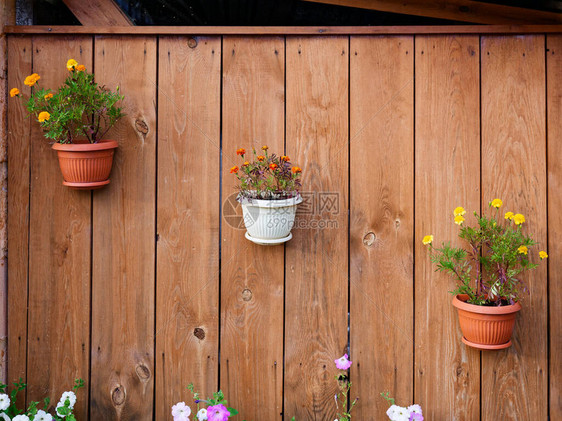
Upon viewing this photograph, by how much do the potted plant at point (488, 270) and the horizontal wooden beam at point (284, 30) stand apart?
0.66 meters

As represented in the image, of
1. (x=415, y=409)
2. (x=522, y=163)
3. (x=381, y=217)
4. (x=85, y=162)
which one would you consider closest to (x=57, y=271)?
(x=85, y=162)

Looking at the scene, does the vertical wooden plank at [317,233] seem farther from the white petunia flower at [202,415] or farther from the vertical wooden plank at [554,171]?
the vertical wooden plank at [554,171]

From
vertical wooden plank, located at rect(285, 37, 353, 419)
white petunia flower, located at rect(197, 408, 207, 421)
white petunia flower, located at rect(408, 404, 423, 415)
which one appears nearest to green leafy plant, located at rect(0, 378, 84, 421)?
white petunia flower, located at rect(197, 408, 207, 421)

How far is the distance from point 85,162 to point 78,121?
172 mm

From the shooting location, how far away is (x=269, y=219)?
1.70m

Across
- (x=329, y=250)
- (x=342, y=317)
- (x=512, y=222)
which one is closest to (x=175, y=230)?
(x=329, y=250)

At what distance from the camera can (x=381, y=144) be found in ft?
6.15

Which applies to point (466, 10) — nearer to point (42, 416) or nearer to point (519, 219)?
point (519, 219)

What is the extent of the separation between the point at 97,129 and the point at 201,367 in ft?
3.28

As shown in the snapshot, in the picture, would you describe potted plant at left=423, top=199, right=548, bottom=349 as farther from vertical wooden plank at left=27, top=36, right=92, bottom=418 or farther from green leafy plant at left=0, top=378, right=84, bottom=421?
green leafy plant at left=0, top=378, right=84, bottom=421

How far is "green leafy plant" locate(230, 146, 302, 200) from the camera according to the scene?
1747 mm

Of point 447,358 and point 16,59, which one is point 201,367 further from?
point 16,59

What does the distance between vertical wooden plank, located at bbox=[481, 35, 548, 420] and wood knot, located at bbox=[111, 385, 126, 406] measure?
4.72 ft

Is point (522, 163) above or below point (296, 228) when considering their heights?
above
